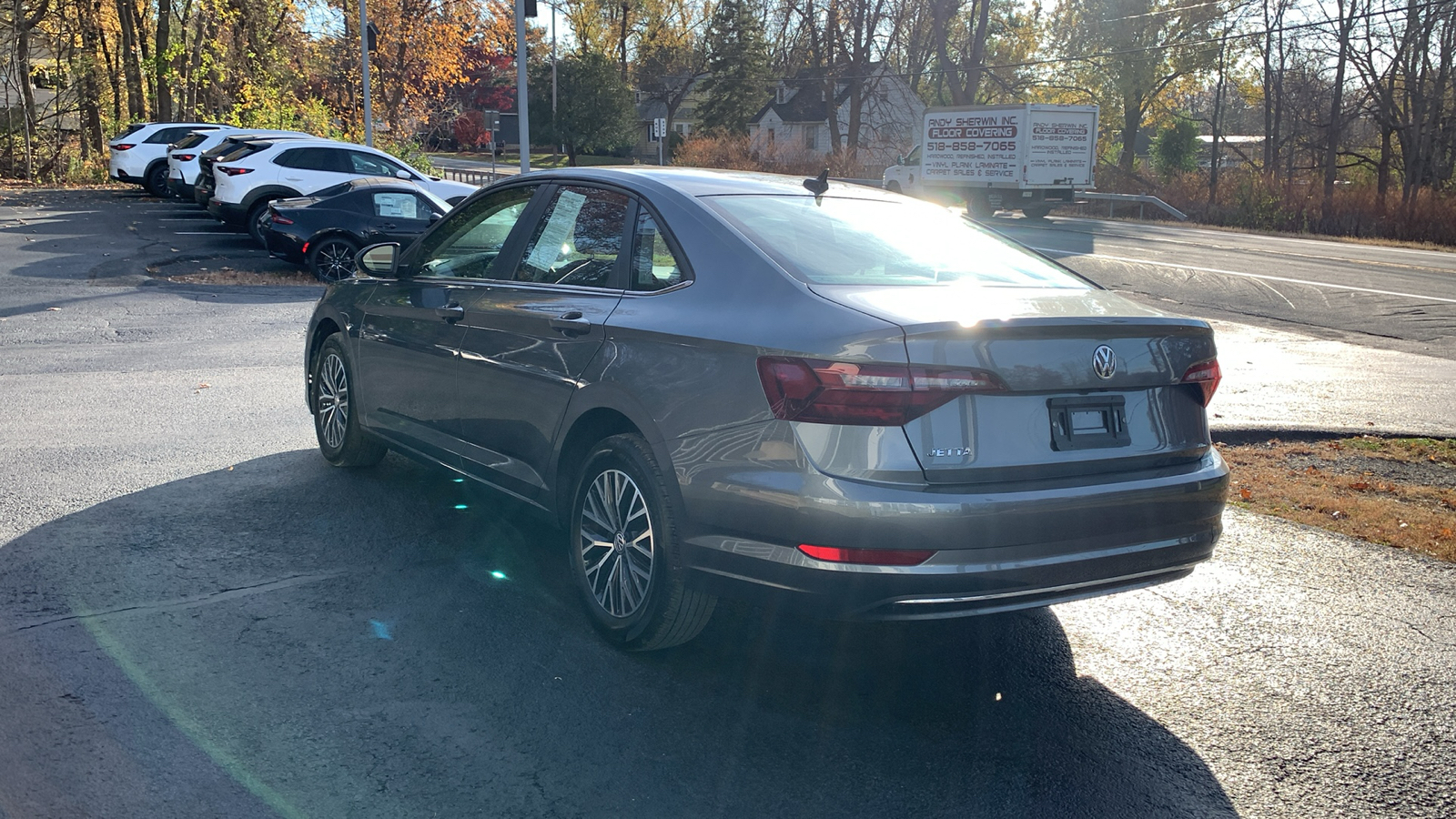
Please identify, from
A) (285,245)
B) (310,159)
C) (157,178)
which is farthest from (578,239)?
(157,178)

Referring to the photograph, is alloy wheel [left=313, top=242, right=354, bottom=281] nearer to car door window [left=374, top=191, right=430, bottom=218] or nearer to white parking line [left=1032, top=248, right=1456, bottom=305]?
car door window [left=374, top=191, right=430, bottom=218]

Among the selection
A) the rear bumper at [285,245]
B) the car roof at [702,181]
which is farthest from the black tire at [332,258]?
the car roof at [702,181]

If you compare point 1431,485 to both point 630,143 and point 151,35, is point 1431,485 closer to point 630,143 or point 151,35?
point 151,35

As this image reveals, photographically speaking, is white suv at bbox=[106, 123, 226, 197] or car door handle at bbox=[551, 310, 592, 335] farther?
white suv at bbox=[106, 123, 226, 197]

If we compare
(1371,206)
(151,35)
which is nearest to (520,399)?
(1371,206)

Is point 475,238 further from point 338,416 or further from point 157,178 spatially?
point 157,178

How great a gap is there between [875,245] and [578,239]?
120 cm

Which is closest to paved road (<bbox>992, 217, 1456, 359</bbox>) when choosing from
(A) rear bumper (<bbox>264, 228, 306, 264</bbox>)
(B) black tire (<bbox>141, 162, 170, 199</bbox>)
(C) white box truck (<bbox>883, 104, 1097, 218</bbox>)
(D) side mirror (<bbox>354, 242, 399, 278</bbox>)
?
(C) white box truck (<bbox>883, 104, 1097, 218</bbox>)

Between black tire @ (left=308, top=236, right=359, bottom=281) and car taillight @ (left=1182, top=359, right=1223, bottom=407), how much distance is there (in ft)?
45.5

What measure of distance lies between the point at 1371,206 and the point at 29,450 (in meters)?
35.4

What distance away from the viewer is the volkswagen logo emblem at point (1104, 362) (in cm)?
380

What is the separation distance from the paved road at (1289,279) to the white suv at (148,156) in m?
21.5

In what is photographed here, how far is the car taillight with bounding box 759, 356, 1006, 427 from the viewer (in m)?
3.51

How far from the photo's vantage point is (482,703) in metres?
3.88
